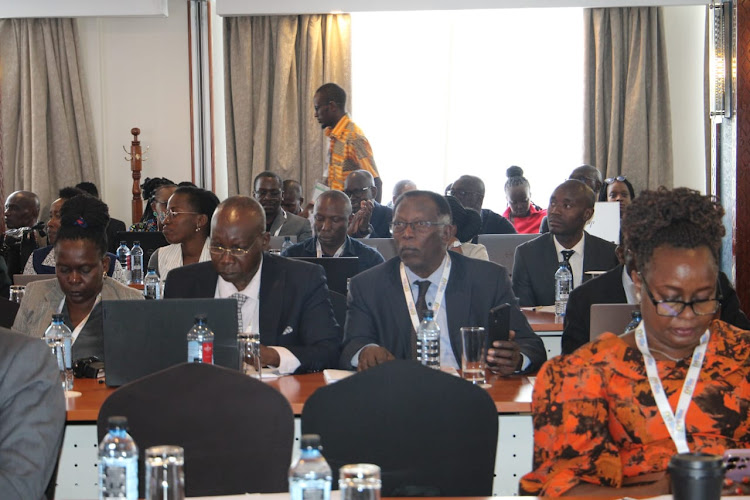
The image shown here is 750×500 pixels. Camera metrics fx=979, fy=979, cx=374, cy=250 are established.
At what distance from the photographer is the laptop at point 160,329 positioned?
3.62 metres

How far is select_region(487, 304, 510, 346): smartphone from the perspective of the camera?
12.6ft

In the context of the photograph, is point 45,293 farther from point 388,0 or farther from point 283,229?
point 388,0

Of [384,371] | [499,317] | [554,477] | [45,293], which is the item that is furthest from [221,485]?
[45,293]

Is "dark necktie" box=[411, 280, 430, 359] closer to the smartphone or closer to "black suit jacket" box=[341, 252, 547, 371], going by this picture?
"black suit jacket" box=[341, 252, 547, 371]

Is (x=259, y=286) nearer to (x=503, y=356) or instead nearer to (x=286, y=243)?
(x=503, y=356)

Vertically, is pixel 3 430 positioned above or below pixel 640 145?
below

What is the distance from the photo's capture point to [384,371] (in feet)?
8.96

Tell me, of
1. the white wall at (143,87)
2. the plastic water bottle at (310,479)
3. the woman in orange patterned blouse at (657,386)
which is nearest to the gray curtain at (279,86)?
the white wall at (143,87)

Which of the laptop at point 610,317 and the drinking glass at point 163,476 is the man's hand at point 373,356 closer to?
the laptop at point 610,317

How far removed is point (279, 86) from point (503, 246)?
194 inches

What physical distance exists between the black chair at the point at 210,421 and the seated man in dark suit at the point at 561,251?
376 centimetres

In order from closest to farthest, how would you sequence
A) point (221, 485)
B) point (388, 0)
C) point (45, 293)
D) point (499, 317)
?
point (221, 485)
point (499, 317)
point (45, 293)
point (388, 0)

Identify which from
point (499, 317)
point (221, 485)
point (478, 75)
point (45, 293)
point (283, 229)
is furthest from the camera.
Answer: point (478, 75)

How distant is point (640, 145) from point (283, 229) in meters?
4.61
